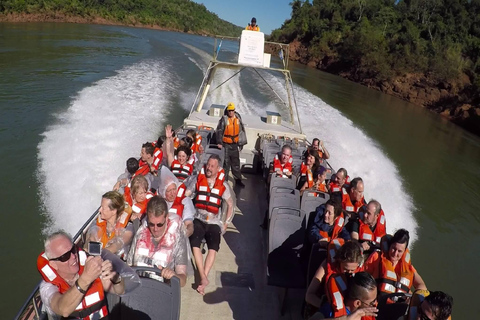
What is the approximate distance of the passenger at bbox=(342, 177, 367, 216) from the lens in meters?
3.80

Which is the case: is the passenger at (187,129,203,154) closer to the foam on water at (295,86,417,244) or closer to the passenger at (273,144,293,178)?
the passenger at (273,144,293,178)

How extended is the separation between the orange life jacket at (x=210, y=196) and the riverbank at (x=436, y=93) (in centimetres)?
1999

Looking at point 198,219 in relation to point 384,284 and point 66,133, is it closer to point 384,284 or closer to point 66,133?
point 384,284

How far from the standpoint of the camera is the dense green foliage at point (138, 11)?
Answer: 3144cm

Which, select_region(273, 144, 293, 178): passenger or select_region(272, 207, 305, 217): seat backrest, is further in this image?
select_region(273, 144, 293, 178): passenger

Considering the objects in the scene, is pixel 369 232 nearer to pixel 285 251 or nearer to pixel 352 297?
pixel 285 251

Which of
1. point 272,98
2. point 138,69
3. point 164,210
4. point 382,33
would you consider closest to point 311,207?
point 164,210

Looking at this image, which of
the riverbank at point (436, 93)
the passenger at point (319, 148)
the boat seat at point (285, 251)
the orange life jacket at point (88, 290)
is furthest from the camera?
the riverbank at point (436, 93)

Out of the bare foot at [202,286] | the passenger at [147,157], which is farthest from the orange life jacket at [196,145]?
the bare foot at [202,286]

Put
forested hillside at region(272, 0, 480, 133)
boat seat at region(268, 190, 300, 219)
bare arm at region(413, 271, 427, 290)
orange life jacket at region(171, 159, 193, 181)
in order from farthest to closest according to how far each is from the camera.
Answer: forested hillside at region(272, 0, 480, 133)
orange life jacket at region(171, 159, 193, 181)
boat seat at region(268, 190, 300, 219)
bare arm at region(413, 271, 427, 290)

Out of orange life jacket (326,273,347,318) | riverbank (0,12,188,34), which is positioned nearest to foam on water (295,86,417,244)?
orange life jacket (326,273,347,318)

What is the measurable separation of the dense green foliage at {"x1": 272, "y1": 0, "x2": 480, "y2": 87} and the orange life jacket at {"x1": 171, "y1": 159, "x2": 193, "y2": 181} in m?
24.0

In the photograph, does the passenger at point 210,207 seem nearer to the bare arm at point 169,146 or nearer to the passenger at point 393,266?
the bare arm at point 169,146

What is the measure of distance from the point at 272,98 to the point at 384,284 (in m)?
11.0
